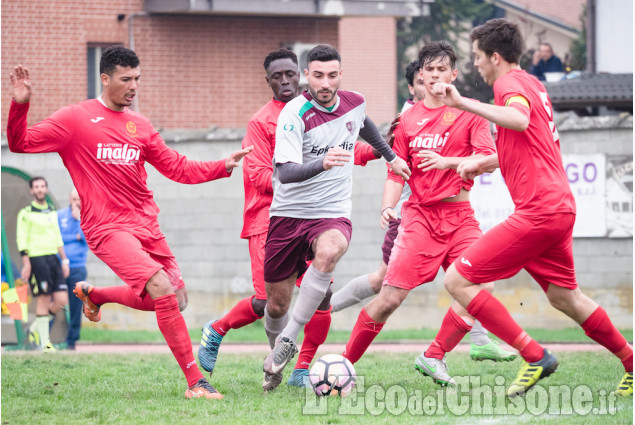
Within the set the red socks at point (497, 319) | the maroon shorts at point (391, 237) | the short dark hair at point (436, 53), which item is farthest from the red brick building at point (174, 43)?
the red socks at point (497, 319)

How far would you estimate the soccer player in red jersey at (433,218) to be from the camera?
285 inches

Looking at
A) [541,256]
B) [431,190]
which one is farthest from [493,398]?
[431,190]

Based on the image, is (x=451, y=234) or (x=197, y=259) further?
(x=197, y=259)

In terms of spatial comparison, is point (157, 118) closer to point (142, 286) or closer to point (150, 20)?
point (150, 20)

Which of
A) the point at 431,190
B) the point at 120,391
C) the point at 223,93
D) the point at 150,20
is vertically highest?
the point at 150,20

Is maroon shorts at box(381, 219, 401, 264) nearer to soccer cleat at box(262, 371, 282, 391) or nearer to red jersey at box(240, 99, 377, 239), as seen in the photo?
red jersey at box(240, 99, 377, 239)

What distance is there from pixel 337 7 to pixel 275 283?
559 inches

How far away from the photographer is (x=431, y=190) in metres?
7.39

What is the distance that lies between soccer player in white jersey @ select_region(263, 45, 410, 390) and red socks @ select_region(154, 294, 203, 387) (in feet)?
1.78

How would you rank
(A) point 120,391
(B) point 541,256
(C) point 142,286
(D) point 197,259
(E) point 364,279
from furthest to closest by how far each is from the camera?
1. (D) point 197,259
2. (E) point 364,279
3. (A) point 120,391
4. (C) point 142,286
5. (B) point 541,256

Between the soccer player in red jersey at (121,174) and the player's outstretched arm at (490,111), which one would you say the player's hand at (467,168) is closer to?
the player's outstretched arm at (490,111)

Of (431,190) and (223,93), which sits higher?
(223,93)

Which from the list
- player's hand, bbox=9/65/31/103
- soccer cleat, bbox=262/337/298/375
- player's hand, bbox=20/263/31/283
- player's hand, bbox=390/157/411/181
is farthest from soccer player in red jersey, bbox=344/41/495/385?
player's hand, bbox=20/263/31/283

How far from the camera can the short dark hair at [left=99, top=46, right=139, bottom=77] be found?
23.6ft
